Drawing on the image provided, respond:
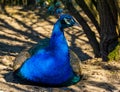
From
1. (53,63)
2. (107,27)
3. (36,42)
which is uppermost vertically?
(107,27)

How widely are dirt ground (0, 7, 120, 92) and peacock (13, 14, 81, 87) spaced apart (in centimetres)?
13

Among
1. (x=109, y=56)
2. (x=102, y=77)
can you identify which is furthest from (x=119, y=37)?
(x=102, y=77)

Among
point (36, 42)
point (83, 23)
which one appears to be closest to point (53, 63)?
point (83, 23)

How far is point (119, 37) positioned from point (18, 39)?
2.98 meters

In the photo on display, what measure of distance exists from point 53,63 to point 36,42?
3.79 metres

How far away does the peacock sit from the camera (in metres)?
4.66

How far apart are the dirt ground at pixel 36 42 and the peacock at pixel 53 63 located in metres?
0.13

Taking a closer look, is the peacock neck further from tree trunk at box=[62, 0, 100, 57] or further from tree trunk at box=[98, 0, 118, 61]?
tree trunk at box=[62, 0, 100, 57]

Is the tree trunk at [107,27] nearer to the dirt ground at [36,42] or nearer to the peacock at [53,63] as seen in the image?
the dirt ground at [36,42]

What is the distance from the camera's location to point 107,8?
237 inches

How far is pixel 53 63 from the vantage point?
465 centimetres

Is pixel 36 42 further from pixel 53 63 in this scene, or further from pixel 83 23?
pixel 53 63

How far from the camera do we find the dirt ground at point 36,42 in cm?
493

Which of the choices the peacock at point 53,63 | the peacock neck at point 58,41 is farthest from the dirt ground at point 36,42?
the peacock neck at point 58,41
